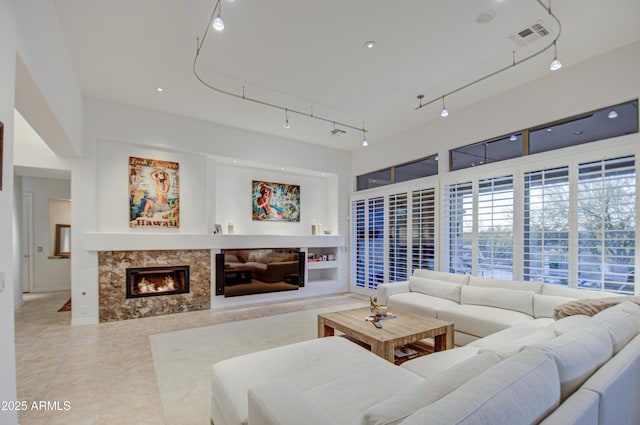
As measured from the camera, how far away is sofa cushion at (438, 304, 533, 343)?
3402 mm

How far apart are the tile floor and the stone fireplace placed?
0.72ft

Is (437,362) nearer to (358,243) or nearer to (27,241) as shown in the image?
(358,243)

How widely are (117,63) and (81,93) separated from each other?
4.30ft

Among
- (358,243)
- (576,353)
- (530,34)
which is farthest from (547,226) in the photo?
(358,243)

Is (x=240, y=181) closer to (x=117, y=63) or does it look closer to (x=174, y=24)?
(x=117, y=63)

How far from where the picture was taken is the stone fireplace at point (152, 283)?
4.95 meters

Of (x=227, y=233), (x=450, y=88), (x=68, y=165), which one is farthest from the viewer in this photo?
(x=227, y=233)

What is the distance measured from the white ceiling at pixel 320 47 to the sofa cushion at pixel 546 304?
2771mm

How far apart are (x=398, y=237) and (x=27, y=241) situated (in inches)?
322

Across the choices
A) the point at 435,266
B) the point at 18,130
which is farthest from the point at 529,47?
the point at 18,130

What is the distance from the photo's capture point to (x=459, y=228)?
200 inches

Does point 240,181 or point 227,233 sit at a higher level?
point 240,181

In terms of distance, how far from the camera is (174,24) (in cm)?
316

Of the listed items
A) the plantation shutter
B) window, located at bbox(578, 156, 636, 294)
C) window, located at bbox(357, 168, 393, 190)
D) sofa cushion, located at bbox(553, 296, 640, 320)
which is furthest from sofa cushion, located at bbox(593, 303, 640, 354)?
window, located at bbox(357, 168, 393, 190)
